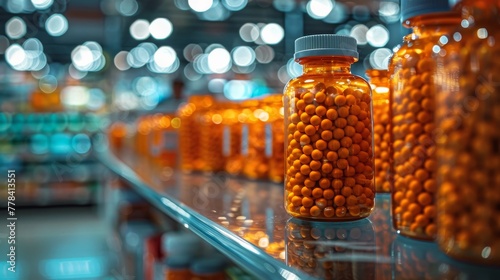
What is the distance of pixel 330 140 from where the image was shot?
2.67ft

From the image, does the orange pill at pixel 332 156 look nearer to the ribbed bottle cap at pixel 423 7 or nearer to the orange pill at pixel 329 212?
the orange pill at pixel 329 212

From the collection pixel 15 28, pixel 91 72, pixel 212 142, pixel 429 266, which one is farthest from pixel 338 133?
pixel 91 72

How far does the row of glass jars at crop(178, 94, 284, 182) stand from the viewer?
1520 millimetres

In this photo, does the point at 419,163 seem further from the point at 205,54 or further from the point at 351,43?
the point at 205,54

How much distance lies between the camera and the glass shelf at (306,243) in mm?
512

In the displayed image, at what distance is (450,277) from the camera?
470 mm

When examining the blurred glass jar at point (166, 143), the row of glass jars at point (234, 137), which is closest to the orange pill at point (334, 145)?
the row of glass jars at point (234, 137)

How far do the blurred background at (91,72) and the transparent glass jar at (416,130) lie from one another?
12.3 ft

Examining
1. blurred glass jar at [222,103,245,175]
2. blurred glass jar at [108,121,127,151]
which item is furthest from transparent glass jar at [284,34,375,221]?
blurred glass jar at [108,121,127,151]

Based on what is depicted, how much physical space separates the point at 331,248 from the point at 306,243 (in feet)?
0.14

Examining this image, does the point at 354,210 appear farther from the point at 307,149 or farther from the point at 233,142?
the point at 233,142

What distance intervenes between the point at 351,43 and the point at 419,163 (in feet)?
0.87

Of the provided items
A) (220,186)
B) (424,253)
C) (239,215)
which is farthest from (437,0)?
(220,186)

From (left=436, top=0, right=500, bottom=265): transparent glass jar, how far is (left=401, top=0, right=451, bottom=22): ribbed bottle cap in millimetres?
119
